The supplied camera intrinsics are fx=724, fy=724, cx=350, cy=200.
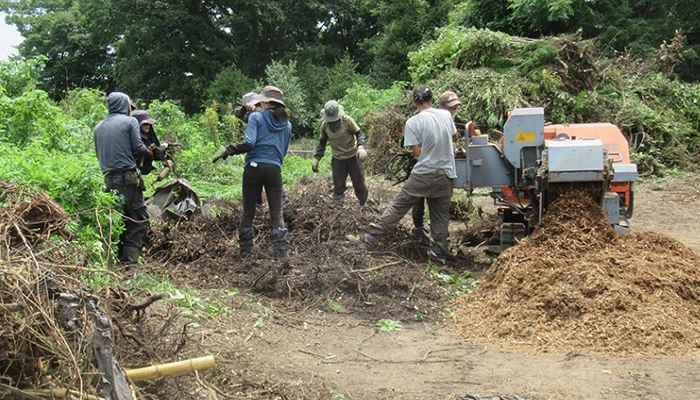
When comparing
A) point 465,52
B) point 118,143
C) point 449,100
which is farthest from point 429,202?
point 465,52

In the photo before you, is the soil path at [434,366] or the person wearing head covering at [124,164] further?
the person wearing head covering at [124,164]

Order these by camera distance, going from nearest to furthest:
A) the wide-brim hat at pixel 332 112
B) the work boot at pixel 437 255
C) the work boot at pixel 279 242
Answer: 1. the work boot at pixel 279 242
2. the work boot at pixel 437 255
3. the wide-brim hat at pixel 332 112

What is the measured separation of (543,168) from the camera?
271 inches

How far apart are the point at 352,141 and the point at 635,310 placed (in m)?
5.07

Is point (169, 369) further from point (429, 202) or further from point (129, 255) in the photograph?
point (429, 202)

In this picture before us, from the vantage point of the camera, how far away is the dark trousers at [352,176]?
9.78 meters

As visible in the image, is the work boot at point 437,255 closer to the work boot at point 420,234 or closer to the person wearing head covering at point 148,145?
the work boot at point 420,234

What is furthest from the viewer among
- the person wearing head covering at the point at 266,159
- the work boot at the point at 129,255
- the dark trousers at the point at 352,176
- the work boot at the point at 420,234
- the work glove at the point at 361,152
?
the dark trousers at the point at 352,176

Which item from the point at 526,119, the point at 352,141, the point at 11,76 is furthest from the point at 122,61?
the point at 526,119

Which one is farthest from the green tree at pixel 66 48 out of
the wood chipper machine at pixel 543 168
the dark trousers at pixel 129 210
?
the wood chipper machine at pixel 543 168

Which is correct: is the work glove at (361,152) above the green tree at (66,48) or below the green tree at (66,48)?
below

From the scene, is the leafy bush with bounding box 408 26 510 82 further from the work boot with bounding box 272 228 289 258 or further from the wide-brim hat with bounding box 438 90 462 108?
the work boot with bounding box 272 228 289 258

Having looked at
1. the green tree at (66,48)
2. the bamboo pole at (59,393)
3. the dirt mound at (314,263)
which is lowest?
the dirt mound at (314,263)

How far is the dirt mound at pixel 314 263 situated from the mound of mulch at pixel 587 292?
2.10 ft
